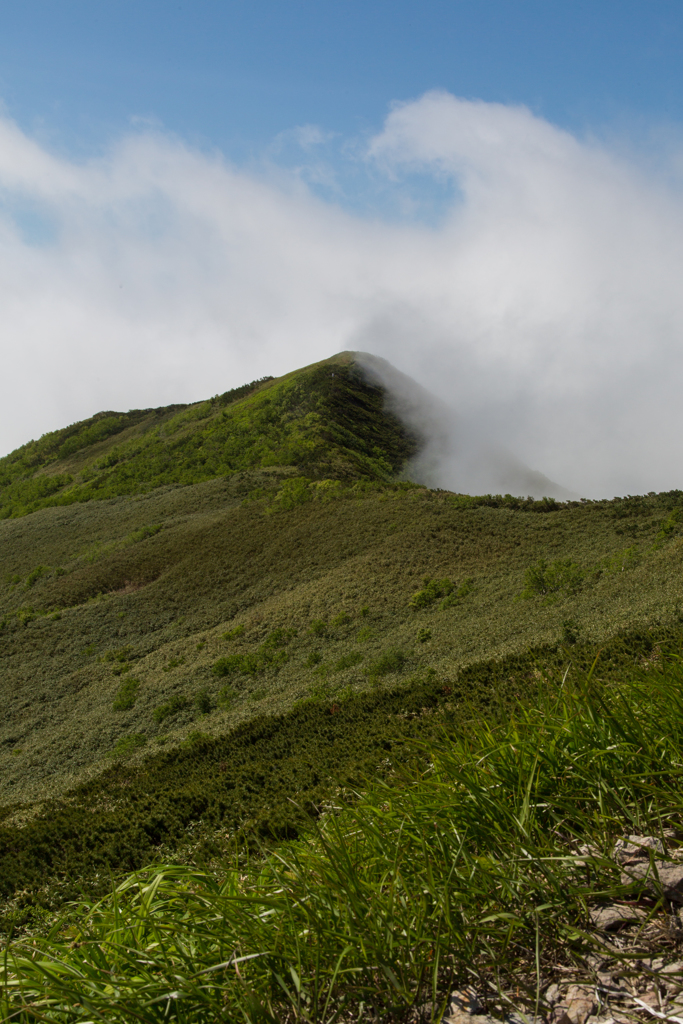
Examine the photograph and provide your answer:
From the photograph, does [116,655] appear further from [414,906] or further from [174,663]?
[414,906]

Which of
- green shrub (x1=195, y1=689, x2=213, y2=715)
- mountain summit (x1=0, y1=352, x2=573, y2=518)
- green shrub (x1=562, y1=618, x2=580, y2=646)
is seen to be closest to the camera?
green shrub (x1=562, y1=618, x2=580, y2=646)

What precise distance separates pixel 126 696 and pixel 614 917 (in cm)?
1525

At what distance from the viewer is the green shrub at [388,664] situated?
40.9 ft

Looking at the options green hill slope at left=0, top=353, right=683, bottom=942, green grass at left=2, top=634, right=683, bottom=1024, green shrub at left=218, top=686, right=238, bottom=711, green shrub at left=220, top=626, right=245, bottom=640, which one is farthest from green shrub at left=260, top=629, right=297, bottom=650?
green grass at left=2, top=634, right=683, bottom=1024

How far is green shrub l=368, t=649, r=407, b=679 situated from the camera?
40.9 feet

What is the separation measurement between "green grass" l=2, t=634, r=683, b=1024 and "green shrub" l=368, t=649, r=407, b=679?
34.7 ft

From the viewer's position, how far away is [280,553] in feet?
73.7

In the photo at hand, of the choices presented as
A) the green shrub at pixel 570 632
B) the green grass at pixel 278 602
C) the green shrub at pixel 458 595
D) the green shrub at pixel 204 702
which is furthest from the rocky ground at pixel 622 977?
the green shrub at pixel 458 595

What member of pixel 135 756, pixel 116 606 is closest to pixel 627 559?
pixel 135 756

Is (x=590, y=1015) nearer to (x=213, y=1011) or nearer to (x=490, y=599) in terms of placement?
(x=213, y=1011)

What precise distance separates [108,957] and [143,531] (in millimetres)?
27489

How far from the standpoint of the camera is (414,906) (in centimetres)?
161

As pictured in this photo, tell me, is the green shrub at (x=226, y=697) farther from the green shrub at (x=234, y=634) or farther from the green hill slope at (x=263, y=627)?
the green shrub at (x=234, y=634)

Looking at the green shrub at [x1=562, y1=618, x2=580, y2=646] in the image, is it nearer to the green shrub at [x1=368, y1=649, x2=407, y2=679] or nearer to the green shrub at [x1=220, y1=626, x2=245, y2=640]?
the green shrub at [x1=368, y1=649, x2=407, y2=679]
